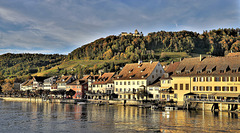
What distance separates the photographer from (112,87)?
118m

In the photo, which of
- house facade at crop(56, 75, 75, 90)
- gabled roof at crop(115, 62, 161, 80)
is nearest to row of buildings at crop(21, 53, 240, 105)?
gabled roof at crop(115, 62, 161, 80)

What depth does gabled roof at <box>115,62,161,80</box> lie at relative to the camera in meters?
105

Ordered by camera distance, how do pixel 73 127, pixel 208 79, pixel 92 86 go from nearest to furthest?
pixel 73 127 < pixel 208 79 < pixel 92 86

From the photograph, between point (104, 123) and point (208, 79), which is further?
point (208, 79)

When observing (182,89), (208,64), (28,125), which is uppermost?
(208,64)

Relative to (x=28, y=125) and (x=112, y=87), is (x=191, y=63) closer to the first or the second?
(x=112, y=87)

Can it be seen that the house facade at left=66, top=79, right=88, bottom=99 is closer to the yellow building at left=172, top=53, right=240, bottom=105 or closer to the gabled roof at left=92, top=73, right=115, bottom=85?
the gabled roof at left=92, top=73, right=115, bottom=85

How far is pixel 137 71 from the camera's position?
11006 centimetres

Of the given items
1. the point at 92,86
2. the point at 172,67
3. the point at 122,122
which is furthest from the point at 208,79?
the point at 92,86

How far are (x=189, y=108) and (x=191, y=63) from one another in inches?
560

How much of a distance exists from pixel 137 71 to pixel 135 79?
4.93 meters

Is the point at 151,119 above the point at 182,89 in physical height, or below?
below

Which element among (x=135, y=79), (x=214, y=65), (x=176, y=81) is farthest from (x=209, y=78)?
(x=135, y=79)

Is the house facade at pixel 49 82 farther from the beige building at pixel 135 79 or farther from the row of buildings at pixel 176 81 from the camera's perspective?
the beige building at pixel 135 79
